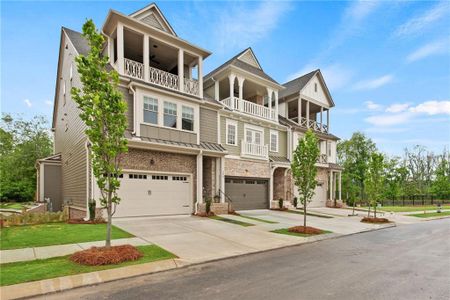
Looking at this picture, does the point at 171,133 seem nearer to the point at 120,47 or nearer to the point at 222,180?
the point at 222,180

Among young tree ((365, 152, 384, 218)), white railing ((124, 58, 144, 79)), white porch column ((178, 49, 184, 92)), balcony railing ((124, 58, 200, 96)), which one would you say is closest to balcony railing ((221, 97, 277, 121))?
balcony railing ((124, 58, 200, 96))

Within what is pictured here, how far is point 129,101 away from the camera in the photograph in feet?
45.8

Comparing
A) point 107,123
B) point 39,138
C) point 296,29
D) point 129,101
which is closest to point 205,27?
point 296,29

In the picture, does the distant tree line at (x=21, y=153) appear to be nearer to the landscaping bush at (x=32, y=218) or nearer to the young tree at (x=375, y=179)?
the landscaping bush at (x=32, y=218)

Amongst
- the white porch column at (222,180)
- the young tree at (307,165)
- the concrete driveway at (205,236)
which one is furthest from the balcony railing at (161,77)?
the young tree at (307,165)

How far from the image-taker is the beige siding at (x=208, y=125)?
16812 mm

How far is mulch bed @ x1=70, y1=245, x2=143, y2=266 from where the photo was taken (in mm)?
6098

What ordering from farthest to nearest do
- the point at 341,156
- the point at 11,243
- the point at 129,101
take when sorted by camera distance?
the point at 341,156, the point at 129,101, the point at 11,243

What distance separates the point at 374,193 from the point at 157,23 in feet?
57.3

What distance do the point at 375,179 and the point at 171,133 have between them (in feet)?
43.9

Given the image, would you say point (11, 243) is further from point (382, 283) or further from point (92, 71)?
point (382, 283)

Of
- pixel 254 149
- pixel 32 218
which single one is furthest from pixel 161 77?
pixel 32 218

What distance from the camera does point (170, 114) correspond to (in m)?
14.9

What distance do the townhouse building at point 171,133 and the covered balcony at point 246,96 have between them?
0.29ft
